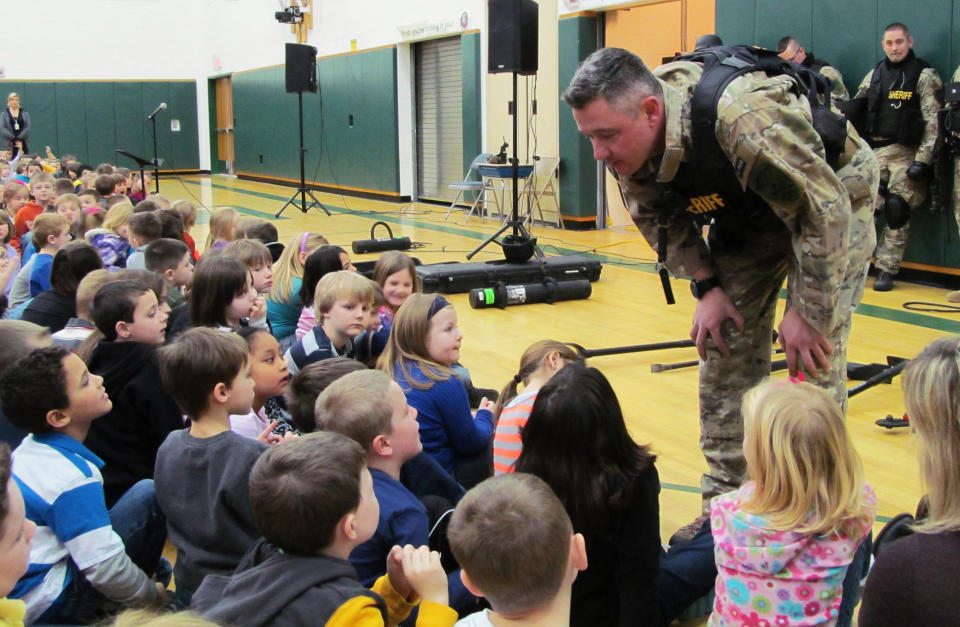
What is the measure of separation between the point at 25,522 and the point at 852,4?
24.5 feet

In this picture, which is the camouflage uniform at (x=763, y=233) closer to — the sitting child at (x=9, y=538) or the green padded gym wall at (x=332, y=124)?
the sitting child at (x=9, y=538)

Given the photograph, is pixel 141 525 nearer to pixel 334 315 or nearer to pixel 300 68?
pixel 334 315

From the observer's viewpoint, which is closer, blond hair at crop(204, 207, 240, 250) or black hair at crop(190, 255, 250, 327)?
black hair at crop(190, 255, 250, 327)

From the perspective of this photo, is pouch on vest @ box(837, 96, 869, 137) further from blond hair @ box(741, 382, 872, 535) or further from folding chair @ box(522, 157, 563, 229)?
blond hair @ box(741, 382, 872, 535)

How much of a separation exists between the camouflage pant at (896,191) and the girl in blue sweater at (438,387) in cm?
498

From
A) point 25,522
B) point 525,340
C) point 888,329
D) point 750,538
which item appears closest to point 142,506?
point 25,522

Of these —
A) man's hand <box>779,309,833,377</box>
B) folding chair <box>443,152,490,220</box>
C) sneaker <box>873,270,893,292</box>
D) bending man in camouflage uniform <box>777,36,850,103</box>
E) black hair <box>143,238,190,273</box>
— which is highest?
bending man in camouflage uniform <box>777,36,850,103</box>

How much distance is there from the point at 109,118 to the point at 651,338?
62.2 feet

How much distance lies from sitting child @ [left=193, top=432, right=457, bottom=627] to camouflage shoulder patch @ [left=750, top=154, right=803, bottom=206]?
46.6 inches

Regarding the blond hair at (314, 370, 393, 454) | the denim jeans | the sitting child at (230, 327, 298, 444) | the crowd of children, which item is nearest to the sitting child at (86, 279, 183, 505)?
the crowd of children

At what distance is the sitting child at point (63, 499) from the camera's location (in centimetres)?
216

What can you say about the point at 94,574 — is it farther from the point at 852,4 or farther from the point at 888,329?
the point at 852,4

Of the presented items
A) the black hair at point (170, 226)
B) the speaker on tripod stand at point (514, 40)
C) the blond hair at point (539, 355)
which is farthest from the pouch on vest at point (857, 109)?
the blond hair at point (539, 355)

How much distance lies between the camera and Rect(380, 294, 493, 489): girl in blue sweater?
302cm
